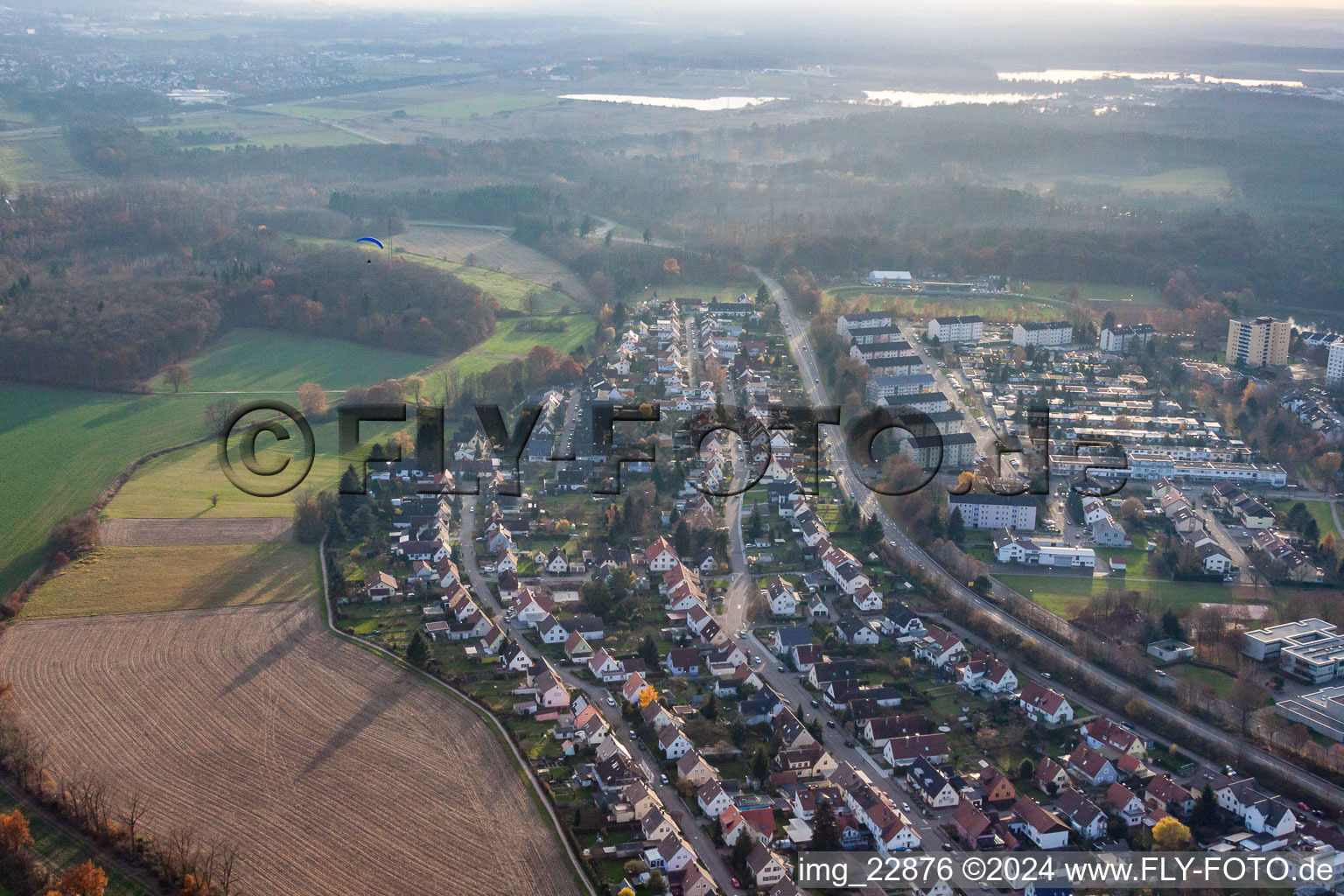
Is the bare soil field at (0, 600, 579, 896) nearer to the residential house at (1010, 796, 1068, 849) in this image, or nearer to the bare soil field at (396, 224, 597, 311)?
the residential house at (1010, 796, 1068, 849)

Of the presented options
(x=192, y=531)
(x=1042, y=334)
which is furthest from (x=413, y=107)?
(x=192, y=531)

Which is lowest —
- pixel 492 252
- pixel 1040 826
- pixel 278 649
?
pixel 1040 826

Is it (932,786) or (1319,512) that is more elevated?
(1319,512)

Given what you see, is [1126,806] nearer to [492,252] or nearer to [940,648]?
[940,648]

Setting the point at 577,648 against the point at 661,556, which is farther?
the point at 661,556

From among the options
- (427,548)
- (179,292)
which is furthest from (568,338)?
(427,548)

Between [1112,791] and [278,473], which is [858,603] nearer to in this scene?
[1112,791]

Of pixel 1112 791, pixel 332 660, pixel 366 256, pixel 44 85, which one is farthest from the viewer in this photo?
pixel 44 85

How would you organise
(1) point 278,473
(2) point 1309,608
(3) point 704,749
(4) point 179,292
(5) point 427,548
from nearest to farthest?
(3) point 704,749 < (2) point 1309,608 < (5) point 427,548 < (1) point 278,473 < (4) point 179,292
